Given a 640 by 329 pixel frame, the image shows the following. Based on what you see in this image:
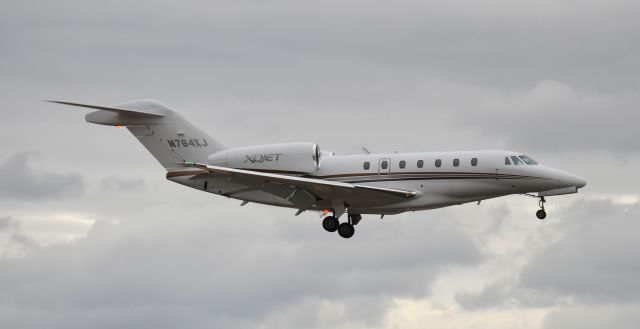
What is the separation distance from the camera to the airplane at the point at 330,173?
49312 mm

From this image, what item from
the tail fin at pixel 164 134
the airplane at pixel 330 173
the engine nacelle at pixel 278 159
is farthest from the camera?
the tail fin at pixel 164 134

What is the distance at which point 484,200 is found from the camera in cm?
5012

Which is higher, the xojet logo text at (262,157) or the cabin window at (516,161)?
the cabin window at (516,161)

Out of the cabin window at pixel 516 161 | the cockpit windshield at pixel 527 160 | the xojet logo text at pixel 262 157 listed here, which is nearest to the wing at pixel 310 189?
the xojet logo text at pixel 262 157

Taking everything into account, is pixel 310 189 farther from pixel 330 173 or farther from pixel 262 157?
pixel 262 157

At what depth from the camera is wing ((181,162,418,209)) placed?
49.4 metres

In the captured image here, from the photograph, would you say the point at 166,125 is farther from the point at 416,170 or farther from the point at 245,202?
the point at 416,170

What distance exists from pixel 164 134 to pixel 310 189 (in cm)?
797

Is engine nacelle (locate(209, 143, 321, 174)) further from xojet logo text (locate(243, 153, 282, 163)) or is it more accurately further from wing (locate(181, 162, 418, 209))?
wing (locate(181, 162, 418, 209))

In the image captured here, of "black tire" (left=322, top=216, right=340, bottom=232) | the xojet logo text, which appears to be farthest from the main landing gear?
the xojet logo text

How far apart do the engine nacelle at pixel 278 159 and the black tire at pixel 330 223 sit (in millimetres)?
2189

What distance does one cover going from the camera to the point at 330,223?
52.0 meters

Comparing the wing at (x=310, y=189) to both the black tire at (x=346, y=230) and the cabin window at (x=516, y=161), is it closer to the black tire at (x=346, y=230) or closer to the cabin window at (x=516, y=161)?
the black tire at (x=346, y=230)

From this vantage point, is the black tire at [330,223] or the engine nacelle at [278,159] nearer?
the engine nacelle at [278,159]
